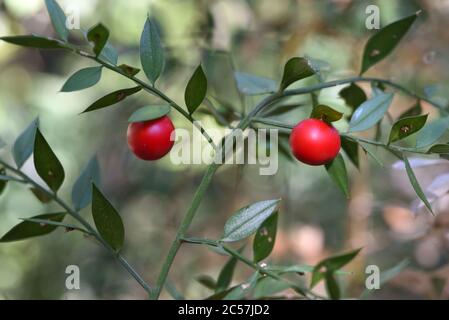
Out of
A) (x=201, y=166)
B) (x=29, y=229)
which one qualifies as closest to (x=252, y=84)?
(x=29, y=229)

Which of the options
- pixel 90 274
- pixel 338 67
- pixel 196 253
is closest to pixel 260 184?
pixel 196 253

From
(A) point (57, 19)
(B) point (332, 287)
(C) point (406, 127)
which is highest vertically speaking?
(A) point (57, 19)

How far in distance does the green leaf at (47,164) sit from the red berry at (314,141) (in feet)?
0.95

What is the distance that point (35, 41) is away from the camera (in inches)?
26.6

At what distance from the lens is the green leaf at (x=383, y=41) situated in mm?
880

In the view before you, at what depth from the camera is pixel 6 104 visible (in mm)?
2217

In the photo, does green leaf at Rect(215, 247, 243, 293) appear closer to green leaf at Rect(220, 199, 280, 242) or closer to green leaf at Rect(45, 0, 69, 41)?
green leaf at Rect(220, 199, 280, 242)

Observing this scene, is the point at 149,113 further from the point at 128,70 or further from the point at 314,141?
the point at 314,141

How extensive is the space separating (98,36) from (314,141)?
253 millimetres

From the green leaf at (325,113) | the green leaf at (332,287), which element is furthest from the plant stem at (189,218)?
the green leaf at (332,287)

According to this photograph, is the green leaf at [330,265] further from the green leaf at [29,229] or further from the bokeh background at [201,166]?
the bokeh background at [201,166]

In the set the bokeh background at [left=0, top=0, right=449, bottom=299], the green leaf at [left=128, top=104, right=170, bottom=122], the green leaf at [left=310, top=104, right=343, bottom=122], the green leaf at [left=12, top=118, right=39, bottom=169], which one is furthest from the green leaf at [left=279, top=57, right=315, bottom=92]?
the bokeh background at [left=0, top=0, right=449, bottom=299]
